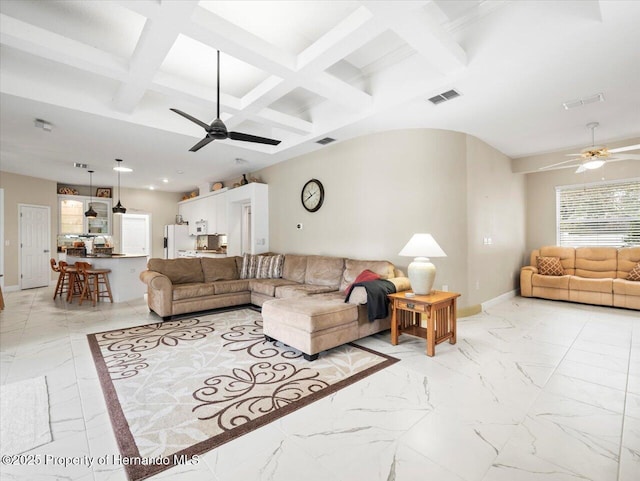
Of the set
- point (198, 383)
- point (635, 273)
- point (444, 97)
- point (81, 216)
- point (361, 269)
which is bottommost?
point (198, 383)

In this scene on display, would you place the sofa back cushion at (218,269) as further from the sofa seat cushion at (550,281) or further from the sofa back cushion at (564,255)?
the sofa back cushion at (564,255)

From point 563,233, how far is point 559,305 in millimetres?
1877

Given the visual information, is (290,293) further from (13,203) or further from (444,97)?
(13,203)

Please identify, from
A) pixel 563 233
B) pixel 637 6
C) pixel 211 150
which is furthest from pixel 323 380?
pixel 563 233

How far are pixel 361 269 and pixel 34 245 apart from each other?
28.3 feet

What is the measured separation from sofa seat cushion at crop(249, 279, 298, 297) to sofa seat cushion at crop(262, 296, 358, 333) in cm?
141

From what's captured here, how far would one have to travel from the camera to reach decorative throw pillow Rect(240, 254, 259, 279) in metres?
5.73

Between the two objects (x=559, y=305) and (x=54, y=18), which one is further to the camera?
(x=559, y=305)

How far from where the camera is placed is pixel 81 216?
29.0 feet

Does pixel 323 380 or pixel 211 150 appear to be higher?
pixel 211 150

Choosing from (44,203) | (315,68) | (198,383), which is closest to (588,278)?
(315,68)

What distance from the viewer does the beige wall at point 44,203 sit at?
7.23 meters

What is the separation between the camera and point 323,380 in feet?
8.50

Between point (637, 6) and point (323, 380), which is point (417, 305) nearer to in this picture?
point (323, 380)
